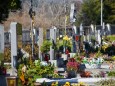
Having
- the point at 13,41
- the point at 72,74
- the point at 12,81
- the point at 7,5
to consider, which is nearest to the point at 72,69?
the point at 72,74

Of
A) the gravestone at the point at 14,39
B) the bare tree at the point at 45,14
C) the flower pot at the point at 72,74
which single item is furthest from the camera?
the bare tree at the point at 45,14

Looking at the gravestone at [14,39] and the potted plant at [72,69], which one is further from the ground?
the gravestone at [14,39]

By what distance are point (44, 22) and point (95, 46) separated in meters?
30.8

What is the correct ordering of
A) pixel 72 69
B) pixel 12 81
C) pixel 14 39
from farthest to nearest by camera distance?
pixel 72 69 < pixel 14 39 < pixel 12 81

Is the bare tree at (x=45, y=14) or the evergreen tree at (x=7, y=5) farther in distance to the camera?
the bare tree at (x=45, y=14)

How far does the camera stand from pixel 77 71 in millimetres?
20016

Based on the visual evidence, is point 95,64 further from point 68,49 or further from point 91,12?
point 91,12

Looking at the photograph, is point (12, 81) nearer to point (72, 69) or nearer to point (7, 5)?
point (7, 5)

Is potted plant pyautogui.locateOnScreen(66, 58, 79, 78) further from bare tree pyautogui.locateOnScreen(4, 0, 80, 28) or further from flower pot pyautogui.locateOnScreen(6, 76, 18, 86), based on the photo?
bare tree pyautogui.locateOnScreen(4, 0, 80, 28)

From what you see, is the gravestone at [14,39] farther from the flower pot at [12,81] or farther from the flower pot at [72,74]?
the flower pot at [12,81]

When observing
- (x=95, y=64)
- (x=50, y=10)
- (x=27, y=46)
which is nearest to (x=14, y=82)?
(x=95, y=64)

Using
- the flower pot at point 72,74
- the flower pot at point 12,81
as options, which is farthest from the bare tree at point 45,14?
the flower pot at point 12,81

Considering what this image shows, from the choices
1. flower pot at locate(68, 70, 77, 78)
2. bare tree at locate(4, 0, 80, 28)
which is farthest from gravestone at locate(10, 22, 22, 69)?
bare tree at locate(4, 0, 80, 28)

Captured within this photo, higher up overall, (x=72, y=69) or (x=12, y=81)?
(x=12, y=81)
